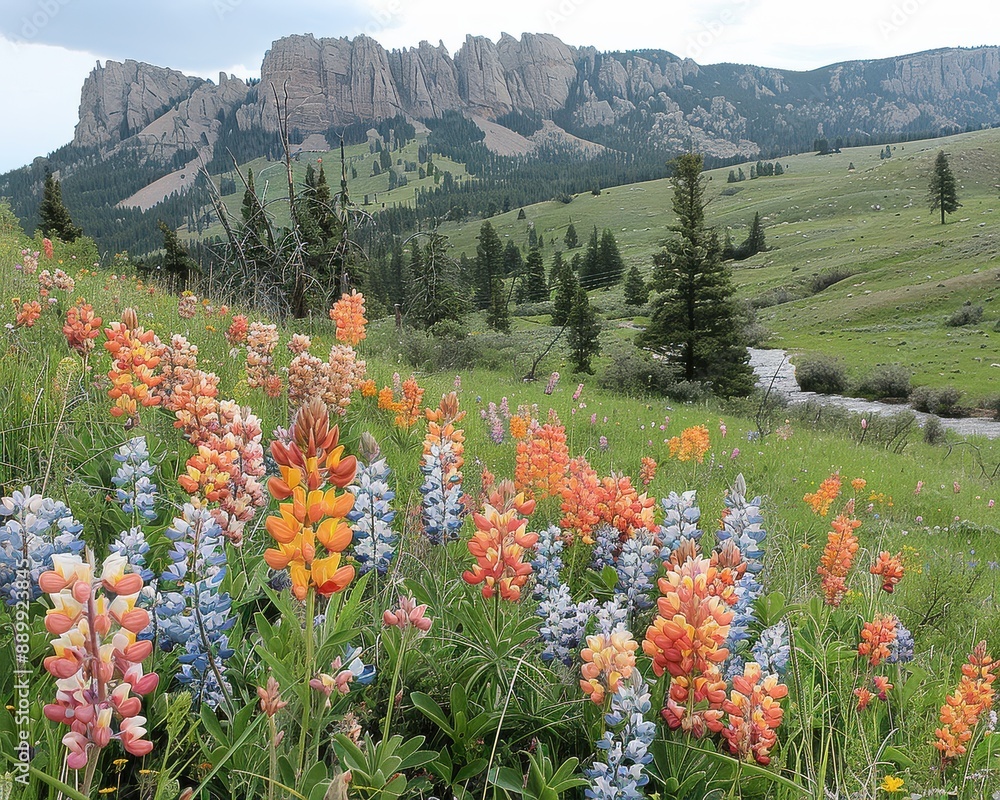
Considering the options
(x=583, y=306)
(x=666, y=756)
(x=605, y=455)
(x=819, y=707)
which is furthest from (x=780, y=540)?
(x=583, y=306)

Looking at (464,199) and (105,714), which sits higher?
(464,199)

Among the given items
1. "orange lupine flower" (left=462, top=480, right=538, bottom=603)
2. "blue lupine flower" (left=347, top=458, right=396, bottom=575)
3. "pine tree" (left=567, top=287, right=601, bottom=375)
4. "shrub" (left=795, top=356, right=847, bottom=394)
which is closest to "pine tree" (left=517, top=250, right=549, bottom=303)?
"shrub" (left=795, top=356, right=847, bottom=394)

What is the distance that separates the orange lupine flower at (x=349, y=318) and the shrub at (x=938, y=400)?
99.8 feet

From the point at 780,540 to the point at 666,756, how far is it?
3462 millimetres

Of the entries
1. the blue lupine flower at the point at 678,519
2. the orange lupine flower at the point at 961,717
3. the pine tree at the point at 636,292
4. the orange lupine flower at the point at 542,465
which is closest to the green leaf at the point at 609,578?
the blue lupine flower at the point at 678,519

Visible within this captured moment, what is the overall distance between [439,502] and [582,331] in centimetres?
2618

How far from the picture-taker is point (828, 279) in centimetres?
6322

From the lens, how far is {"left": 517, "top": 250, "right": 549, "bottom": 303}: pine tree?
8089 centimetres

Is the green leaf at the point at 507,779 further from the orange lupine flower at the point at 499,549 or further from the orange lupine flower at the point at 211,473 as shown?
the orange lupine flower at the point at 211,473

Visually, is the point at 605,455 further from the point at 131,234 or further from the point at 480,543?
the point at 131,234

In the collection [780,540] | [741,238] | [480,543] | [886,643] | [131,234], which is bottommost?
[780,540]

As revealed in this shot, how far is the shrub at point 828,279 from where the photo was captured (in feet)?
205

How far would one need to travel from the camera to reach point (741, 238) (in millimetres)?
99938

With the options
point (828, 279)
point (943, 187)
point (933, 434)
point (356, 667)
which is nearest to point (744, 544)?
point (356, 667)
